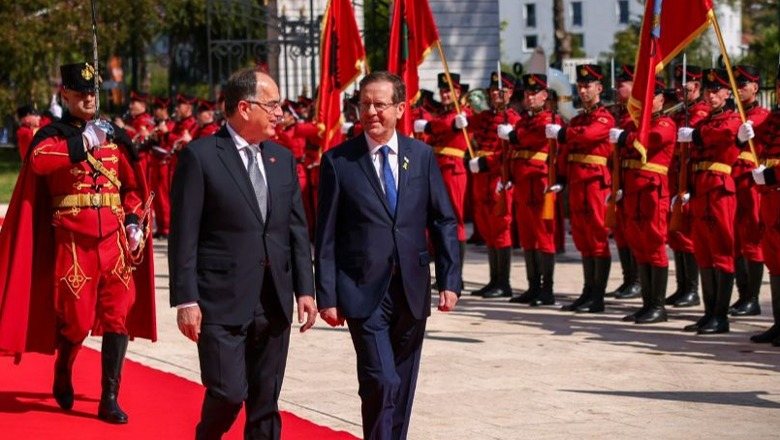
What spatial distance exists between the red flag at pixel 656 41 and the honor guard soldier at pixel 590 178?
117cm

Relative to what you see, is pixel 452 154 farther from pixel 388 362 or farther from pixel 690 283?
pixel 388 362

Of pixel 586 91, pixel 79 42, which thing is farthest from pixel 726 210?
pixel 79 42

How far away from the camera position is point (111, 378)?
29.5ft

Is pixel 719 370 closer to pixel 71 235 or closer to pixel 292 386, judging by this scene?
pixel 292 386

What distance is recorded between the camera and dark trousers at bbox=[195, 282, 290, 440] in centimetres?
677

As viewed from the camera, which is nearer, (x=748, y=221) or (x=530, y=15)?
(x=748, y=221)

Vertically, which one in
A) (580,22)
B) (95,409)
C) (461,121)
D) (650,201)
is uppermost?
(580,22)

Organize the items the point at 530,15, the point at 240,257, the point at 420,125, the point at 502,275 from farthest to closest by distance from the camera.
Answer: the point at 530,15 → the point at 420,125 → the point at 502,275 → the point at 240,257

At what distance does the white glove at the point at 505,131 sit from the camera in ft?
47.8

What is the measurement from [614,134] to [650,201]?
0.61 m

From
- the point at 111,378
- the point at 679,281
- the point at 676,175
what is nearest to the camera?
the point at 111,378

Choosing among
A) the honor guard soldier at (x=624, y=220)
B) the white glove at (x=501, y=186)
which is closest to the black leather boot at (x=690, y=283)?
the honor guard soldier at (x=624, y=220)

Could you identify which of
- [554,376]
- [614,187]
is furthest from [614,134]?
[554,376]

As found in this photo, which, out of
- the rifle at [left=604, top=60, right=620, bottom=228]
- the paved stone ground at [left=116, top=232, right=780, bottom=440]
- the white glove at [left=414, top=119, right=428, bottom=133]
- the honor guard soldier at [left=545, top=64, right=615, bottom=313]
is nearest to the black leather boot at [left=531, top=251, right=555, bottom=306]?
the paved stone ground at [left=116, top=232, right=780, bottom=440]
